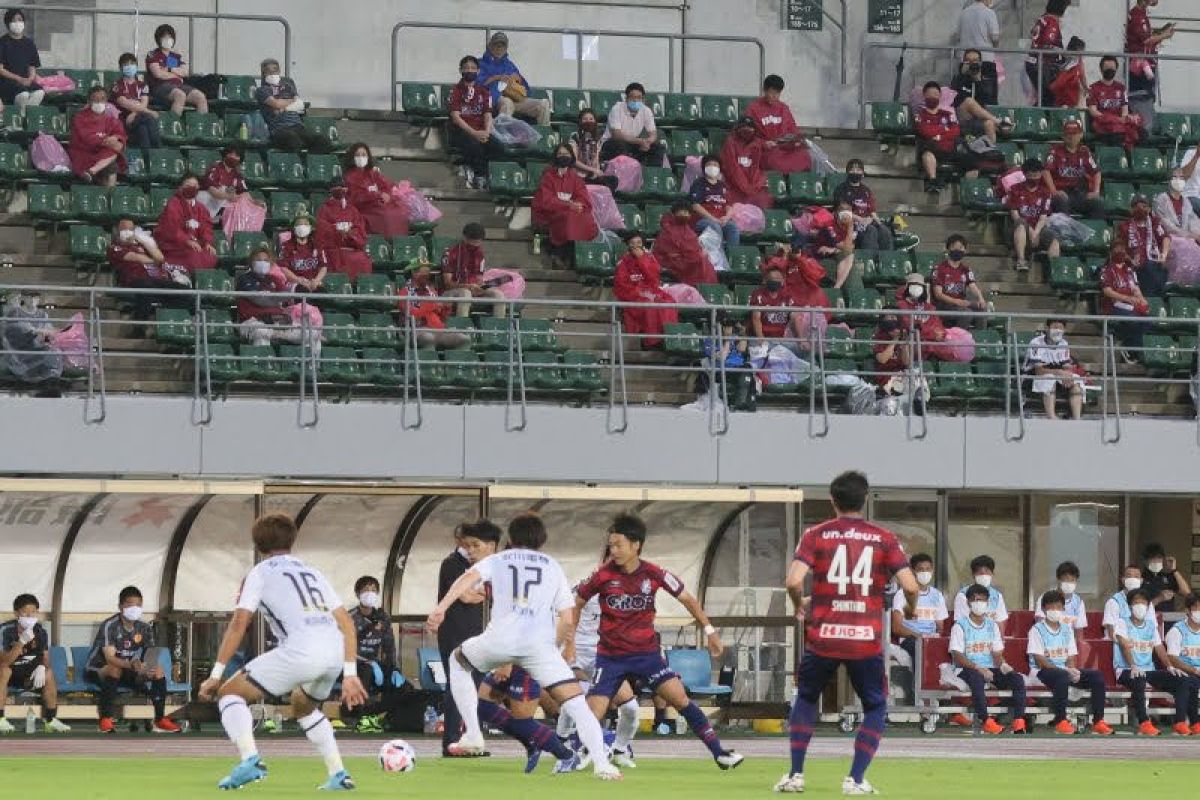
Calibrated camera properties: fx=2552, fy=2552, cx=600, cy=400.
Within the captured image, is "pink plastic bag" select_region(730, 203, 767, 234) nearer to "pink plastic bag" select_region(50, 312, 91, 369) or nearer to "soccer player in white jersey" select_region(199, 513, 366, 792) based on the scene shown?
"pink plastic bag" select_region(50, 312, 91, 369)

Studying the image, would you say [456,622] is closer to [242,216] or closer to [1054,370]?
[242,216]

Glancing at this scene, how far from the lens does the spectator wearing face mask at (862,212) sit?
103 feet

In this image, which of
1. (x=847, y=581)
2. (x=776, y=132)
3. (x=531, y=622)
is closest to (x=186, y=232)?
(x=776, y=132)

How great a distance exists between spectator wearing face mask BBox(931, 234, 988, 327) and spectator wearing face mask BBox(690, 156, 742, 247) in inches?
96.9

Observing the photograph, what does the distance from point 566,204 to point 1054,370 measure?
6.03 metres

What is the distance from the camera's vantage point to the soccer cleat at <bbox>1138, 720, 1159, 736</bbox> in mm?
25641

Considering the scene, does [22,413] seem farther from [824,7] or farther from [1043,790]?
[824,7]

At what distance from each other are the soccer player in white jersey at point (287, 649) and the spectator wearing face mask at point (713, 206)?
53.0 feet

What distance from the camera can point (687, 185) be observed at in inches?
1244

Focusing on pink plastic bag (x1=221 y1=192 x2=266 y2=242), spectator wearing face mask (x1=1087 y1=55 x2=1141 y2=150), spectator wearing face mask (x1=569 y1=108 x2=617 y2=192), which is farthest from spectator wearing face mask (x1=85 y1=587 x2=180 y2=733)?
spectator wearing face mask (x1=1087 y1=55 x2=1141 y2=150)

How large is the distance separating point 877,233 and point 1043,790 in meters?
16.0

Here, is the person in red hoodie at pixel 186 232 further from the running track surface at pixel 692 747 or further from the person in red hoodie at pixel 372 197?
the running track surface at pixel 692 747

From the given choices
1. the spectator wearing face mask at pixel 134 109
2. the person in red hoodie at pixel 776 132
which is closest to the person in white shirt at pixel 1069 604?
the person in red hoodie at pixel 776 132

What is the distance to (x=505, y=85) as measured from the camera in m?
31.9
